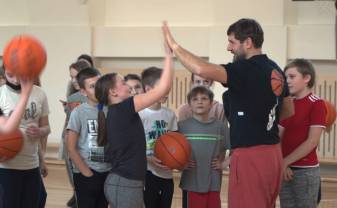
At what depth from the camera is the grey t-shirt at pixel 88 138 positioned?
429 cm

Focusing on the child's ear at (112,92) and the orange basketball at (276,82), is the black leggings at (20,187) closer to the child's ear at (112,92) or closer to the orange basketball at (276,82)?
the child's ear at (112,92)

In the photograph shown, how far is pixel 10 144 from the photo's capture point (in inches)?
147

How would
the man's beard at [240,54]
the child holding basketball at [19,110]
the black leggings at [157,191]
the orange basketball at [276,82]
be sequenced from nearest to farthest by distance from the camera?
the child holding basketball at [19,110] → the orange basketball at [276,82] → the man's beard at [240,54] → the black leggings at [157,191]

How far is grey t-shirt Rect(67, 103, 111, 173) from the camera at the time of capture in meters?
4.29

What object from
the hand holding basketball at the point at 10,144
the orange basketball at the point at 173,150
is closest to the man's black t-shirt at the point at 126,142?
the orange basketball at the point at 173,150

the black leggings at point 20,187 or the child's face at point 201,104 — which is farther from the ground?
the child's face at point 201,104

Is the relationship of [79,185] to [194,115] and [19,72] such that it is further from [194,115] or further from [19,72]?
[19,72]

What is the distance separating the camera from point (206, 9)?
9508 mm

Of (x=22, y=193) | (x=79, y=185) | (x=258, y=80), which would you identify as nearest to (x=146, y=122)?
(x=79, y=185)

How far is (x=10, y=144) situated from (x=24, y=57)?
879 mm

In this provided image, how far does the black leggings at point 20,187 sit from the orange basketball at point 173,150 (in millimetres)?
989

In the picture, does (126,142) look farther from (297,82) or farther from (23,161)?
(297,82)

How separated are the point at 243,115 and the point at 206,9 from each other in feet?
21.0

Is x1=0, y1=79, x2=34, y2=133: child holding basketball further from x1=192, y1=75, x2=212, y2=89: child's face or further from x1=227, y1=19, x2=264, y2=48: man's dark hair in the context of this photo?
x1=192, y1=75, x2=212, y2=89: child's face
